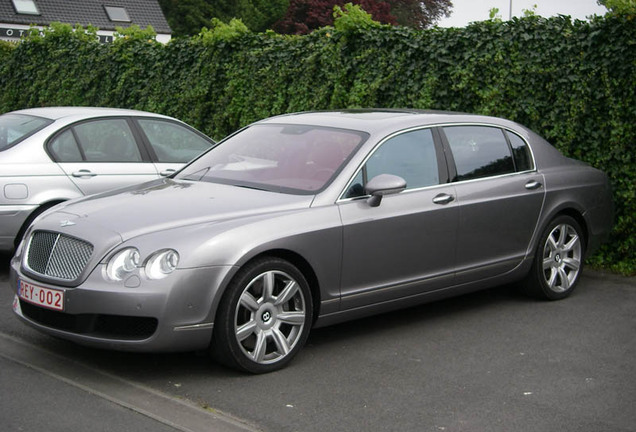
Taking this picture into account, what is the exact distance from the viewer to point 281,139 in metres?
6.85

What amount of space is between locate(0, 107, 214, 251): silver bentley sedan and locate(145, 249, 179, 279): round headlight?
8.79 ft

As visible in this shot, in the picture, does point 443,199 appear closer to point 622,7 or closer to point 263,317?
point 263,317

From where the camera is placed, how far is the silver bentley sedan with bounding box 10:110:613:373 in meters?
5.30

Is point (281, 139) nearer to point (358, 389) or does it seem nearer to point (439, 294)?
point (439, 294)

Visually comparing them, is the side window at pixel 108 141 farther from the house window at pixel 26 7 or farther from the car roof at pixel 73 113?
the house window at pixel 26 7

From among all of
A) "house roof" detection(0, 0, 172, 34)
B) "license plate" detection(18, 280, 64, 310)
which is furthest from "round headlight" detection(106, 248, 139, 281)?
"house roof" detection(0, 0, 172, 34)

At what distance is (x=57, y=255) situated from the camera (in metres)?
5.61

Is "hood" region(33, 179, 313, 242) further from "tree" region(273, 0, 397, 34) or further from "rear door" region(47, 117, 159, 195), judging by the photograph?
"tree" region(273, 0, 397, 34)

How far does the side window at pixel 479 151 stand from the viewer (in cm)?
708

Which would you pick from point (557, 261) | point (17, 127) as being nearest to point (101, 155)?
point (17, 127)

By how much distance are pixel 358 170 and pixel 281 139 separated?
827 mm

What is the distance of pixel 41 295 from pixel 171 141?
4.34m

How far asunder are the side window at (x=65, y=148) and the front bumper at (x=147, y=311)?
140 inches

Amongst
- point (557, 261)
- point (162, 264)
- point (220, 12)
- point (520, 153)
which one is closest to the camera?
point (162, 264)
